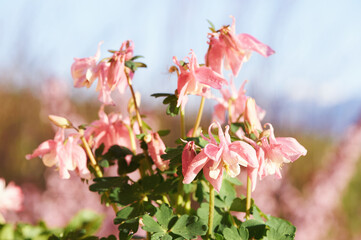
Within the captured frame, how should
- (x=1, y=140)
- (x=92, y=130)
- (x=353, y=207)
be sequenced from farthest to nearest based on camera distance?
(x=353, y=207)
(x=1, y=140)
(x=92, y=130)

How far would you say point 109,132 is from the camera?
0.68 meters

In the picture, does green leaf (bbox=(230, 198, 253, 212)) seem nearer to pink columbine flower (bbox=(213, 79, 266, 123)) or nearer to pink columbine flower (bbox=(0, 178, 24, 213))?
pink columbine flower (bbox=(213, 79, 266, 123))

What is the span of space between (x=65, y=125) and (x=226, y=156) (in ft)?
0.96

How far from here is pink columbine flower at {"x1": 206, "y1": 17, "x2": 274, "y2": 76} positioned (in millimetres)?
609

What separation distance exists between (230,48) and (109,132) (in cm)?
24

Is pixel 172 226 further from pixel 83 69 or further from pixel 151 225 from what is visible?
pixel 83 69

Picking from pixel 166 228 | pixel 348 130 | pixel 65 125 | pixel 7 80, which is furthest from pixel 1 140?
pixel 166 228

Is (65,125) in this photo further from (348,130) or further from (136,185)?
(348,130)

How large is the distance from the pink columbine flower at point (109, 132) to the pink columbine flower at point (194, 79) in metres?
0.16

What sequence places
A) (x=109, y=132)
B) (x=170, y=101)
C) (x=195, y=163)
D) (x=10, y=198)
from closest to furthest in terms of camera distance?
(x=195, y=163), (x=170, y=101), (x=109, y=132), (x=10, y=198)

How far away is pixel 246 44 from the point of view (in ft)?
2.05

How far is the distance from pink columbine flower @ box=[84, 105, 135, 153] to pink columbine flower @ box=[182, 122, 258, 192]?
0.76 feet

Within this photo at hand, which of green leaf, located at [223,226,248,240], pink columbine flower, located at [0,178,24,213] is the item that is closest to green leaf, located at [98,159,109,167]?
green leaf, located at [223,226,248,240]

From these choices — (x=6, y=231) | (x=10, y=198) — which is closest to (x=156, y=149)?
(x=6, y=231)
